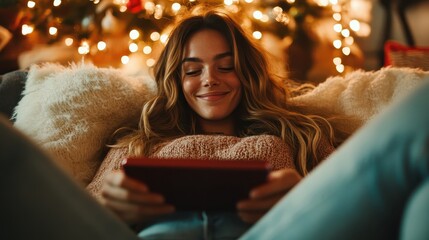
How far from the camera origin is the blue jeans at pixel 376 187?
2.22 ft

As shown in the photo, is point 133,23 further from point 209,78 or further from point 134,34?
point 209,78

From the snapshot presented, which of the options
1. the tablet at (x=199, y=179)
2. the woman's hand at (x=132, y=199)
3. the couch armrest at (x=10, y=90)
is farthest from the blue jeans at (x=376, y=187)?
the couch armrest at (x=10, y=90)

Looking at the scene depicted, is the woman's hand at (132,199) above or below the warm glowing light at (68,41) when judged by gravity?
below

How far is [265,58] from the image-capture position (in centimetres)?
158

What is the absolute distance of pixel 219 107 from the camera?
144 cm

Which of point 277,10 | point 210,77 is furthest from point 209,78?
point 277,10

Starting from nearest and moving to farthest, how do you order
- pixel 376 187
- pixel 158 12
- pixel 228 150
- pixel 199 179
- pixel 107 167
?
1. pixel 376 187
2. pixel 199 179
3. pixel 228 150
4. pixel 107 167
5. pixel 158 12

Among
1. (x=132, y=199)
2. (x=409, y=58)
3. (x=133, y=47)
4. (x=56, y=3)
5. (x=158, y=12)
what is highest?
(x=56, y=3)

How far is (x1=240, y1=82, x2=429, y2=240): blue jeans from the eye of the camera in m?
0.68

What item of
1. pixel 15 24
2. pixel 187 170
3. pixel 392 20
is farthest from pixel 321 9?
pixel 187 170

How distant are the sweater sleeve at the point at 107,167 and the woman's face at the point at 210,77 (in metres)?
0.26

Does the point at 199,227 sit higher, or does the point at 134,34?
the point at 134,34

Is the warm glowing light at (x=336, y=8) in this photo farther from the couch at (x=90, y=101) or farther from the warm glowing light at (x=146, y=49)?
the couch at (x=90, y=101)

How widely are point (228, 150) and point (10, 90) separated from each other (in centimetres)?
72
